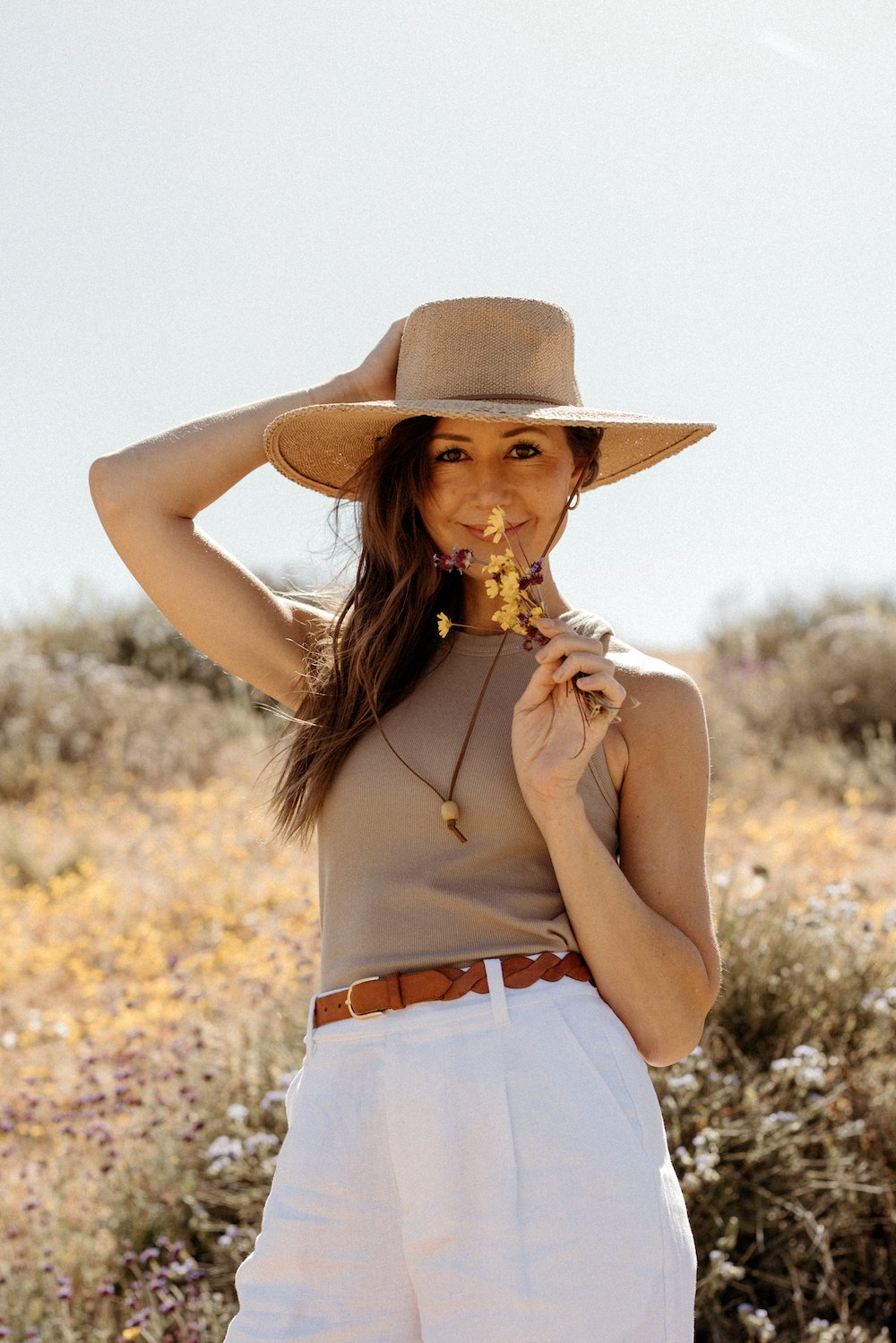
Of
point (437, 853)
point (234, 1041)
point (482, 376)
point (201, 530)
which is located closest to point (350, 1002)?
point (437, 853)

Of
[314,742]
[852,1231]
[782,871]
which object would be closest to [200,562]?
[314,742]

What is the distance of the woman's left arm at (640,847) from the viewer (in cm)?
180

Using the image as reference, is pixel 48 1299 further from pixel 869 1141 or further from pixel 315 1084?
pixel 869 1141

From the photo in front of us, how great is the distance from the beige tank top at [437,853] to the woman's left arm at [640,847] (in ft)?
0.19

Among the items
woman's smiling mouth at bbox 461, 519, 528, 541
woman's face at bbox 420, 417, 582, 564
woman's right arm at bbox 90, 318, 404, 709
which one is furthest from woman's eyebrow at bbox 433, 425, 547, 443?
woman's right arm at bbox 90, 318, 404, 709

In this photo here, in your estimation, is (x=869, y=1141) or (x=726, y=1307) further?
(x=869, y=1141)

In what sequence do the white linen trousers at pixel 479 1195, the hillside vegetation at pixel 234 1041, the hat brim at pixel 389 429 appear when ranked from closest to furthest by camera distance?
the white linen trousers at pixel 479 1195, the hat brim at pixel 389 429, the hillside vegetation at pixel 234 1041

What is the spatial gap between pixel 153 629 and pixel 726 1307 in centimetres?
993

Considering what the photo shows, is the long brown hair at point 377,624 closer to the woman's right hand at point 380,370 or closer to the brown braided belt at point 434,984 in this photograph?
the woman's right hand at point 380,370

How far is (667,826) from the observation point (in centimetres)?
195

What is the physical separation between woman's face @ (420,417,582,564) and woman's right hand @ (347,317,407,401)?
0.22m

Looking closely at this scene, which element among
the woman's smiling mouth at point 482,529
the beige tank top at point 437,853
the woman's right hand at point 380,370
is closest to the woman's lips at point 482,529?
the woman's smiling mouth at point 482,529

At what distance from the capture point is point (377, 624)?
222 cm

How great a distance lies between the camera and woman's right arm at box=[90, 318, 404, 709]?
7.34 ft
